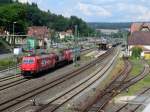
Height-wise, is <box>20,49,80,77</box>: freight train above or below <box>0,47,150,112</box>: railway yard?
above

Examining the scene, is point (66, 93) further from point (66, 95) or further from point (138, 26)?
point (138, 26)

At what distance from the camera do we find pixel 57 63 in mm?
73438

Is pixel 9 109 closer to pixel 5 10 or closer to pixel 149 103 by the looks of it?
pixel 149 103

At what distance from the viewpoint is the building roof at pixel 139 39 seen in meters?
121

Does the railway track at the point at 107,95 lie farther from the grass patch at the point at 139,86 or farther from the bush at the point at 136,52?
the bush at the point at 136,52

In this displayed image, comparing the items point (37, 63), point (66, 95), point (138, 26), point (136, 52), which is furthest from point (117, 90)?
point (138, 26)

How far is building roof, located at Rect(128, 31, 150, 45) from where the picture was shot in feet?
398

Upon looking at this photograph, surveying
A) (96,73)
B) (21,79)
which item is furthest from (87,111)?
(96,73)

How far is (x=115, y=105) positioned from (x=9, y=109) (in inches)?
323

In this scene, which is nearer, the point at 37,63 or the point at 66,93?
the point at 66,93

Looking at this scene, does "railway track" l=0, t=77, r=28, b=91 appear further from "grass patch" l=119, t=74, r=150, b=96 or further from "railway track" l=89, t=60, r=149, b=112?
"grass patch" l=119, t=74, r=150, b=96

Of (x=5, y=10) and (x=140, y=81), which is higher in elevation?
(x=5, y=10)

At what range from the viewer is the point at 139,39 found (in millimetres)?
123250

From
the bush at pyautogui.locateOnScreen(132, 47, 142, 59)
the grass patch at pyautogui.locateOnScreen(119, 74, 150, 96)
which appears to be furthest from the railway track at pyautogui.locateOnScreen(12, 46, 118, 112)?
the bush at pyautogui.locateOnScreen(132, 47, 142, 59)
